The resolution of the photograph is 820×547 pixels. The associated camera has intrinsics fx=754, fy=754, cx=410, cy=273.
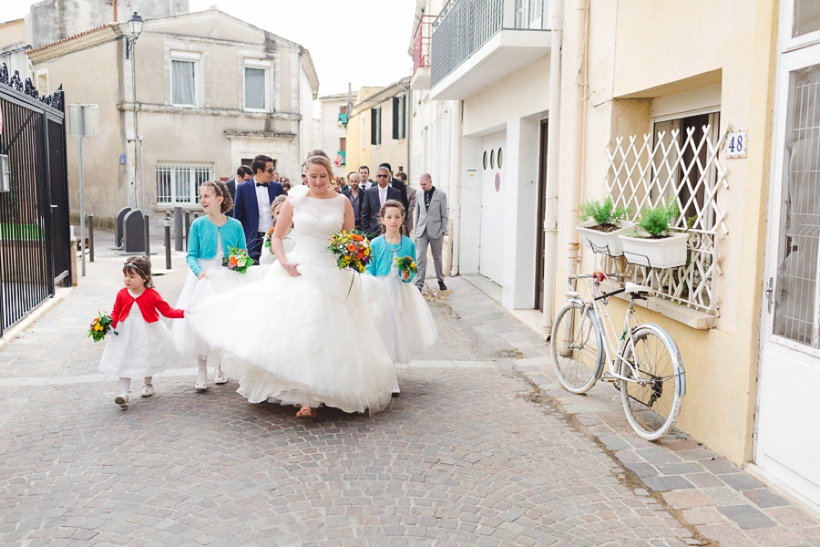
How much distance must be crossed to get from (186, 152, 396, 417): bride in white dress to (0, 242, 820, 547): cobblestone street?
0.81 ft

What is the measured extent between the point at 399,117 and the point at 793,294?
1044 inches

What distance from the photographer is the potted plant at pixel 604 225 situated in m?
6.02

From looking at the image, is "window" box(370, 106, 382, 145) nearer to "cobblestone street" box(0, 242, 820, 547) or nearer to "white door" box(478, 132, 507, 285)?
"white door" box(478, 132, 507, 285)

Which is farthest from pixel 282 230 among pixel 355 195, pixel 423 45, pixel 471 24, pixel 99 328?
pixel 423 45

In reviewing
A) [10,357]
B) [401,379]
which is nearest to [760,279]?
[401,379]

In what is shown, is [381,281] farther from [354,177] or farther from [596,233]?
[354,177]

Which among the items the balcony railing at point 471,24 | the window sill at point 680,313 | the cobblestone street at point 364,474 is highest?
the balcony railing at point 471,24

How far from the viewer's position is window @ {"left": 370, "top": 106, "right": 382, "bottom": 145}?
1371 inches

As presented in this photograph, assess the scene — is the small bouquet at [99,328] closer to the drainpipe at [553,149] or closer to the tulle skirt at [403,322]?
the tulle skirt at [403,322]

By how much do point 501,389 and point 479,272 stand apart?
7.97 m

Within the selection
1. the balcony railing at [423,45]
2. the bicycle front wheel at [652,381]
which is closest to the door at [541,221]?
the bicycle front wheel at [652,381]

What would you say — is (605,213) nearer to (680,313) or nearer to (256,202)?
(680,313)

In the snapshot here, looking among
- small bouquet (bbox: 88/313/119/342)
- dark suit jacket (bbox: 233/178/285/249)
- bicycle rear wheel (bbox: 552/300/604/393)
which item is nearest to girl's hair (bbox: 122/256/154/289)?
small bouquet (bbox: 88/313/119/342)

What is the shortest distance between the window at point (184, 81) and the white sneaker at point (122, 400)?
23.8 meters
